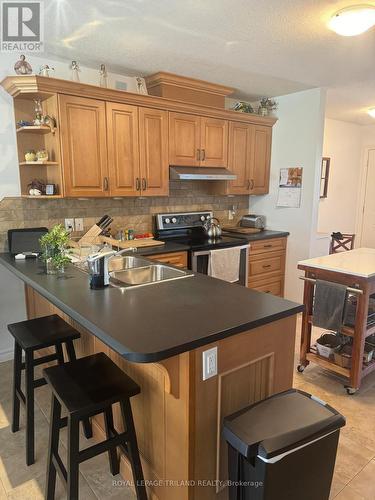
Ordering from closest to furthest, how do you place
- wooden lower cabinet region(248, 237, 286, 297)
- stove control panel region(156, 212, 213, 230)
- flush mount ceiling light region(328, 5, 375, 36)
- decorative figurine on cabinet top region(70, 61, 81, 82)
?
1. flush mount ceiling light region(328, 5, 375, 36)
2. decorative figurine on cabinet top region(70, 61, 81, 82)
3. stove control panel region(156, 212, 213, 230)
4. wooden lower cabinet region(248, 237, 286, 297)

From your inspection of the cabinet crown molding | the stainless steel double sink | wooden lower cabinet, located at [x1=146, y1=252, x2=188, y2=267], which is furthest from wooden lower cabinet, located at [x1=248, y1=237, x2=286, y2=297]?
→ the stainless steel double sink

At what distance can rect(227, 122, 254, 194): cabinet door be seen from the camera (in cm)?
389

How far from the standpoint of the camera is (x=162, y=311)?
60.2 inches

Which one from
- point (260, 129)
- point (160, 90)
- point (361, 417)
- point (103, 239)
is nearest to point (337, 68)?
point (260, 129)

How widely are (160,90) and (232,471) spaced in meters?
3.10

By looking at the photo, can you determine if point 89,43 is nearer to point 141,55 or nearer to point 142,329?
point 141,55

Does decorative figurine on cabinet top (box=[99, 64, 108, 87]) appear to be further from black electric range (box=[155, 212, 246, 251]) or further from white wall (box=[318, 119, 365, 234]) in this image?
white wall (box=[318, 119, 365, 234])

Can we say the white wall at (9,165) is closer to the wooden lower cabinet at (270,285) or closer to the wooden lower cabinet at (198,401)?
the wooden lower cabinet at (198,401)

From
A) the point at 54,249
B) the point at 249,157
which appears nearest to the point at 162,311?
the point at 54,249

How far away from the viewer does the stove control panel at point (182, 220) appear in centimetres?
371

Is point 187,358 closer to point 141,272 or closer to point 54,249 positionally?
point 141,272

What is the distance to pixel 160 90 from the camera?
130 inches

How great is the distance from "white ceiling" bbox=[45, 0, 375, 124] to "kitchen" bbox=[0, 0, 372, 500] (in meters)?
0.26

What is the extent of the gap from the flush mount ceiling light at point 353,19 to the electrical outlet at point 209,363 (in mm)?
2093
